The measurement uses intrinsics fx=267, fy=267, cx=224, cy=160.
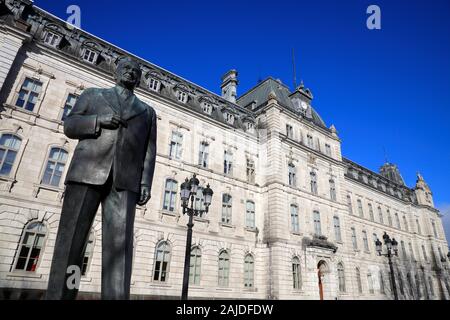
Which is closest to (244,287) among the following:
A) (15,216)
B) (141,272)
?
(141,272)

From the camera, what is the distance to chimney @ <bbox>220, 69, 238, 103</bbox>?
102ft

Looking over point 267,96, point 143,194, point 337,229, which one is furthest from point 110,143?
point 337,229

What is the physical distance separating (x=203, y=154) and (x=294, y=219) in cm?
982

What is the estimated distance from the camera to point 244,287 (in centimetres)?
1980

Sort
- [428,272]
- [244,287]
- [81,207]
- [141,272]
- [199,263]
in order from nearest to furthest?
[81,207], [141,272], [199,263], [244,287], [428,272]

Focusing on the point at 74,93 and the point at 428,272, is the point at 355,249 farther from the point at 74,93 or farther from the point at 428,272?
the point at 74,93

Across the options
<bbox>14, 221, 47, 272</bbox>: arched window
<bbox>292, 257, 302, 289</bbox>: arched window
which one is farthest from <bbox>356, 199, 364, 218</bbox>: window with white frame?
<bbox>14, 221, 47, 272</bbox>: arched window

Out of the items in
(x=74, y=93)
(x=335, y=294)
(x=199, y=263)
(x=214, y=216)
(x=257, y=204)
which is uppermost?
(x=74, y=93)

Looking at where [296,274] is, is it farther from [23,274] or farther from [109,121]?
[109,121]

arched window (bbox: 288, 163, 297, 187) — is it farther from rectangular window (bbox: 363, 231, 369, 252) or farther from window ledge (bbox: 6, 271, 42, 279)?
window ledge (bbox: 6, 271, 42, 279)

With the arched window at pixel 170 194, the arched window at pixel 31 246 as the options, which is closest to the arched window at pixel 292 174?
the arched window at pixel 170 194

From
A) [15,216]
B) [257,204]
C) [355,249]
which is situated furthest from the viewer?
[355,249]

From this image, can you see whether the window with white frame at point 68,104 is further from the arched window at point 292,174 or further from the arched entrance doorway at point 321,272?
the arched entrance doorway at point 321,272

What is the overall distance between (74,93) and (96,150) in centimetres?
1582
